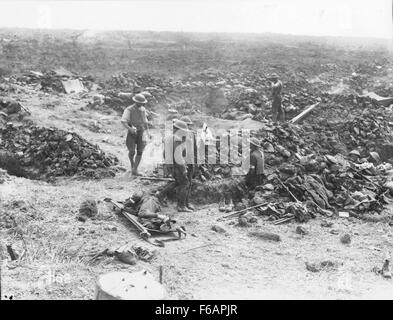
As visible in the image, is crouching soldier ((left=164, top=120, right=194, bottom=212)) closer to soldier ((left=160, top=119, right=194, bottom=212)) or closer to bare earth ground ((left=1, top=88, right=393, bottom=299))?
soldier ((left=160, top=119, right=194, bottom=212))

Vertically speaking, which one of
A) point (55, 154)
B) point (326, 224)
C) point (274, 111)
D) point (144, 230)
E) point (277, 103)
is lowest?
point (326, 224)

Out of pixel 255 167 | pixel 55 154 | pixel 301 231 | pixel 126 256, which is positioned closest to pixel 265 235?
pixel 301 231

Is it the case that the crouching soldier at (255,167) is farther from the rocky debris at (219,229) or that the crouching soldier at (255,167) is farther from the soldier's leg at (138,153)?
the soldier's leg at (138,153)

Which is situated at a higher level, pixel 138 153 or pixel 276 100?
pixel 276 100

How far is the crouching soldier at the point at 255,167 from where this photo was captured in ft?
29.7

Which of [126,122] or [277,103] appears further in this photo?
[277,103]

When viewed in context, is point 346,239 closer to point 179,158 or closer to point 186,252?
point 186,252

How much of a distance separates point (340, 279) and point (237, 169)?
3.72 metres

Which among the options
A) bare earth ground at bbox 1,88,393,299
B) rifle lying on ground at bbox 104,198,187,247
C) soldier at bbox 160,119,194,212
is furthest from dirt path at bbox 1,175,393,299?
soldier at bbox 160,119,194,212

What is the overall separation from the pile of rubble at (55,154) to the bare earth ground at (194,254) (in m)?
0.66

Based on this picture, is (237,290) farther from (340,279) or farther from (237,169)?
(237,169)

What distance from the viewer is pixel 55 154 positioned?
1001 cm

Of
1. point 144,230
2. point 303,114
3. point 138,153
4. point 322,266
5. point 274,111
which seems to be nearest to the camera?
point 322,266

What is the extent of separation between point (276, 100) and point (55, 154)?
21.8ft
